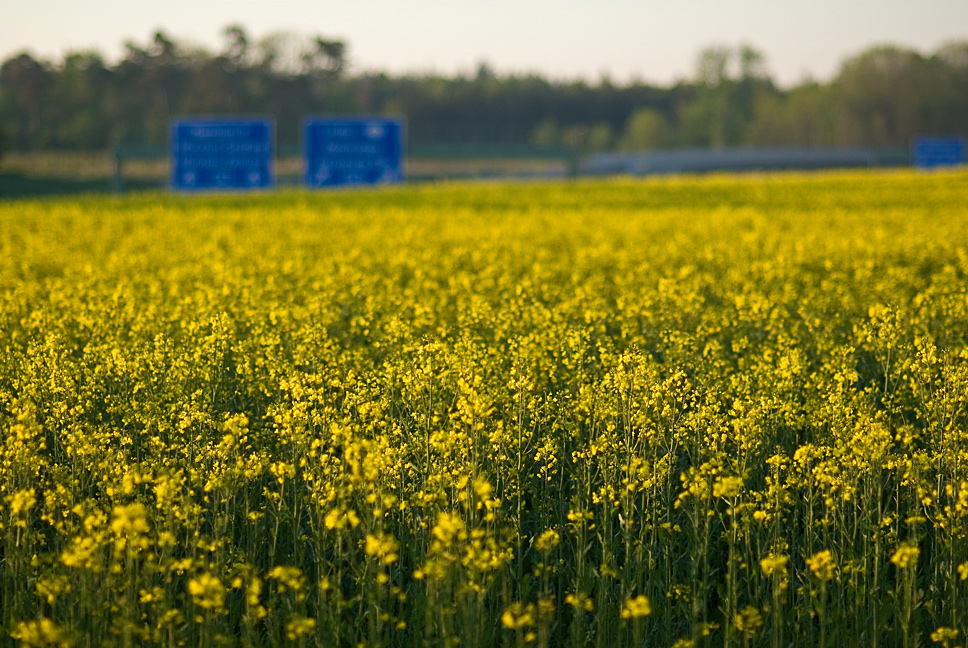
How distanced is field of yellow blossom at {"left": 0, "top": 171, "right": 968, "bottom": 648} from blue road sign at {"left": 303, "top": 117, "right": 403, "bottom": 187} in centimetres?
1912

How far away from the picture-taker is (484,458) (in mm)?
6047

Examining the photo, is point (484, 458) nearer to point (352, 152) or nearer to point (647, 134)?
point (352, 152)

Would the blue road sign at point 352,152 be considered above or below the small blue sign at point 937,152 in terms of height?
below

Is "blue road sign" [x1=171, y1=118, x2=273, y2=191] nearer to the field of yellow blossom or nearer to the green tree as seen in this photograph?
the field of yellow blossom

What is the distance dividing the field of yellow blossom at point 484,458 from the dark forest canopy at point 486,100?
55.2 meters

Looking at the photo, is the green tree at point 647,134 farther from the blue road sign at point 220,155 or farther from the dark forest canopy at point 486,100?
the blue road sign at point 220,155

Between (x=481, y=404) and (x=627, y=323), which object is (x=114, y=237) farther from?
(x=481, y=404)

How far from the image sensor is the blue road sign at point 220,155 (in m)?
30.9

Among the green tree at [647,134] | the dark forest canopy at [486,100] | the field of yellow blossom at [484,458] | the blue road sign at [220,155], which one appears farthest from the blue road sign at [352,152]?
the green tree at [647,134]

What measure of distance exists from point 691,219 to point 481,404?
1552 centimetres

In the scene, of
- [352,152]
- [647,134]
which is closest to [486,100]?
[647,134]

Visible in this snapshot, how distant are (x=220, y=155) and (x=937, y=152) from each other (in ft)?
128

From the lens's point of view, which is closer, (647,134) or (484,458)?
(484,458)

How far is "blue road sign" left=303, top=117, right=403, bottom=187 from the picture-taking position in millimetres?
31547
